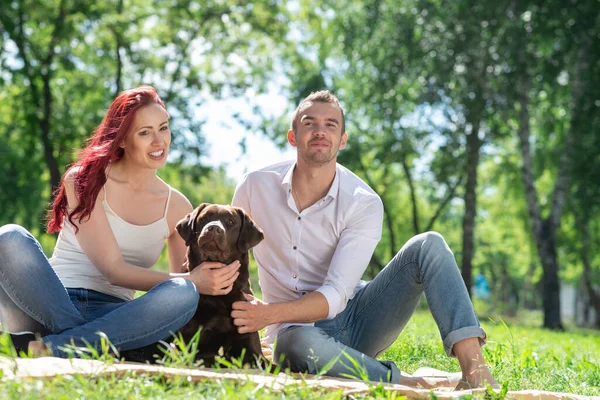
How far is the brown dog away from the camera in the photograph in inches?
179

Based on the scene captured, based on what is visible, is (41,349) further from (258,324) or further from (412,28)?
(412,28)

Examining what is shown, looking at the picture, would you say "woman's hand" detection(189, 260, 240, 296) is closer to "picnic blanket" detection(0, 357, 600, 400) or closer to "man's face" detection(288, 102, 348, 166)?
"picnic blanket" detection(0, 357, 600, 400)

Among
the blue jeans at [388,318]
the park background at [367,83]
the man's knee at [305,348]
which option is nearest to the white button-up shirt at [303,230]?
the blue jeans at [388,318]

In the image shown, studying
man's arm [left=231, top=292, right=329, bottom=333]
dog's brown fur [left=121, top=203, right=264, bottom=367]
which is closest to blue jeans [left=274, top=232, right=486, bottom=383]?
man's arm [left=231, top=292, right=329, bottom=333]

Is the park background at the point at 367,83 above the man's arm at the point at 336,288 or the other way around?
above

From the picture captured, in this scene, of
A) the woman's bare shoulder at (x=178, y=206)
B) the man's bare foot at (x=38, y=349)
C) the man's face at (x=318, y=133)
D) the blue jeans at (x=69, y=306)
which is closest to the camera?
the man's bare foot at (x=38, y=349)

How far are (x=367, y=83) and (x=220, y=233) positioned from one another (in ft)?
62.6

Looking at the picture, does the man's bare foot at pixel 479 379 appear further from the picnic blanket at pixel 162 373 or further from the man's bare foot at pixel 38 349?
the man's bare foot at pixel 38 349

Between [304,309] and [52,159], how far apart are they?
1681 centimetres

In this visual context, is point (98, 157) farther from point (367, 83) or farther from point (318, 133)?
point (367, 83)

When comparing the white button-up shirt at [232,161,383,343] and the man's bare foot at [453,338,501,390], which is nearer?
the man's bare foot at [453,338,501,390]

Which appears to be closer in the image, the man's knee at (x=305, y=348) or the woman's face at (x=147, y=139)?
the man's knee at (x=305, y=348)

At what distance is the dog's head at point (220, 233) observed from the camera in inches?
176

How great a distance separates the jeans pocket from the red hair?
39cm
